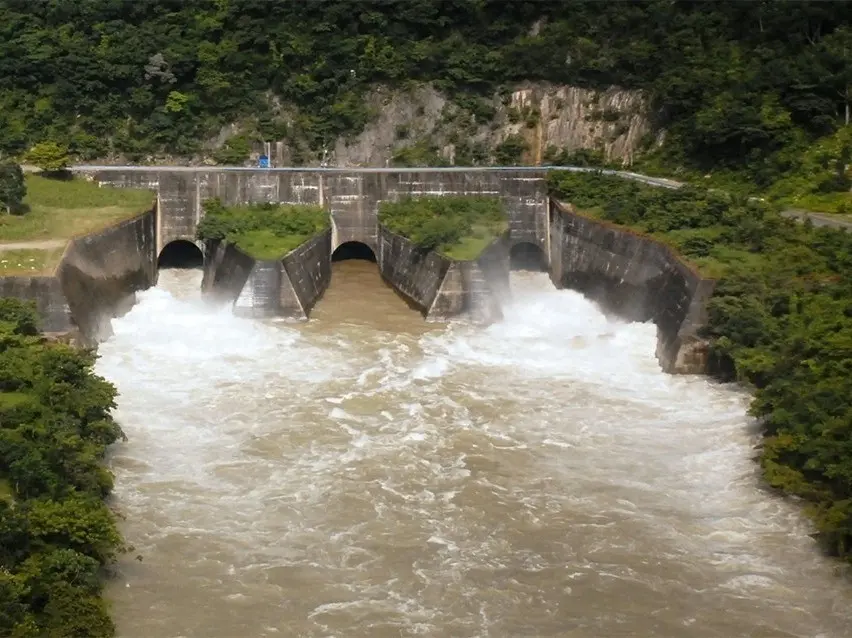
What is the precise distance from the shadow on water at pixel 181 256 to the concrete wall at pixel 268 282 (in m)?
4.07

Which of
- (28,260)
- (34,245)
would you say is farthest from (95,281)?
(28,260)

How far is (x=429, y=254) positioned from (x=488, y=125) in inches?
525

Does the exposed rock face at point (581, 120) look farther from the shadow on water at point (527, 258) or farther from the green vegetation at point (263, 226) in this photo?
the green vegetation at point (263, 226)

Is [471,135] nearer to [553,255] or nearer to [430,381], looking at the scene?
[553,255]

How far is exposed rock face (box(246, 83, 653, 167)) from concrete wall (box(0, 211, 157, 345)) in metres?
11.0

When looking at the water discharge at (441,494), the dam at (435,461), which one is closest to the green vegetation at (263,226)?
the dam at (435,461)

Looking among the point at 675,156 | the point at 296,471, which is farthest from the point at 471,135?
the point at 296,471

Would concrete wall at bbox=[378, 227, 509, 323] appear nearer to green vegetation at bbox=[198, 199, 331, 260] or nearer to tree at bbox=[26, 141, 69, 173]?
green vegetation at bbox=[198, 199, 331, 260]

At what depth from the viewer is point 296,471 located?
75.9 ft

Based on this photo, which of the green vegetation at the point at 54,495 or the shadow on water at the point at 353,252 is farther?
the shadow on water at the point at 353,252

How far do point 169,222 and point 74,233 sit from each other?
6.50 meters

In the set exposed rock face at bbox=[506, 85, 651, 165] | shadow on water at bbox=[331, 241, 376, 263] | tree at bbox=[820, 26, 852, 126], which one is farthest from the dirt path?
tree at bbox=[820, 26, 852, 126]

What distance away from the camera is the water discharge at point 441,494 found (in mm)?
18156

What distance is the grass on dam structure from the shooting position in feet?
101
